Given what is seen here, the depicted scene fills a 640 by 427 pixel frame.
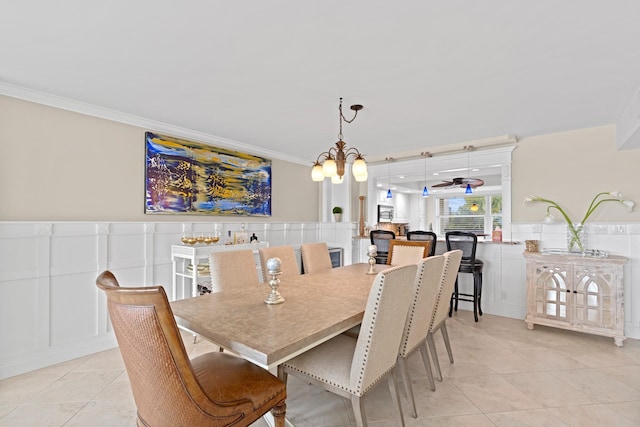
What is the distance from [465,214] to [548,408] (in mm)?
6733

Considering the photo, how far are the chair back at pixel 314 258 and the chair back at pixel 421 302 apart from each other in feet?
4.27

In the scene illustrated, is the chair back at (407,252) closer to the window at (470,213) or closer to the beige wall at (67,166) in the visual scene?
the beige wall at (67,166)

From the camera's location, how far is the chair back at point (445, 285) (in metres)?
2.38

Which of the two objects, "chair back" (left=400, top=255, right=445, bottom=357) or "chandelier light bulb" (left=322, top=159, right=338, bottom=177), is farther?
"chandelier light bulb" (left=322, top=159, right=338, bottom=177)

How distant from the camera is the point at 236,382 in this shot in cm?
145

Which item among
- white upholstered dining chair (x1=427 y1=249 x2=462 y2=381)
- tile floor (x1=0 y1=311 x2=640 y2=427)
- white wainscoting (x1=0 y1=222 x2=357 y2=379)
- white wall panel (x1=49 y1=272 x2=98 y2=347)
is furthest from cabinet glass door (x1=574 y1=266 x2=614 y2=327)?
white wall panel (x1=49 y1=272 x2=98 y2=347)

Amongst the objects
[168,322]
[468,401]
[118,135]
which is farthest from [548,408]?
[118,135]

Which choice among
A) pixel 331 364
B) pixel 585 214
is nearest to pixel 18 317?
pixel 331 364

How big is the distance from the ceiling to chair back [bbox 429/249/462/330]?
134 centimetres

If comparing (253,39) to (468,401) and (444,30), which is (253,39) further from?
(468,401)

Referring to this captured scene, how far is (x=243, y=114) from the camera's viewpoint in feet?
10.5

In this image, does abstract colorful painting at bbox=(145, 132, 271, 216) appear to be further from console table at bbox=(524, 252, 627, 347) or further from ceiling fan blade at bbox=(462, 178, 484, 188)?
ceiling fan blade at bbox=(462, 178, 484, 188)

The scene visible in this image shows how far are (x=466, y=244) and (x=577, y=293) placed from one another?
1173 millimetres

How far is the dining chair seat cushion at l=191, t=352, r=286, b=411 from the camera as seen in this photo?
1352 mm
